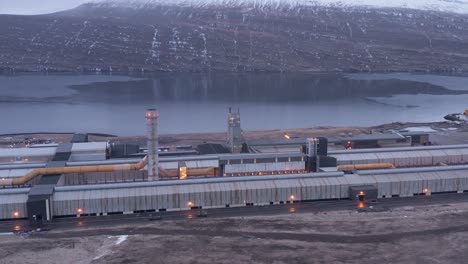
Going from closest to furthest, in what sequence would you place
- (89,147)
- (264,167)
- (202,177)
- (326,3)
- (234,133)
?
1. (202,177)
2. (264,167)
3. (89,147)
4. (234,133)
5. (326,3)

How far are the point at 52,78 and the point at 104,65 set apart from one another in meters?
6.38

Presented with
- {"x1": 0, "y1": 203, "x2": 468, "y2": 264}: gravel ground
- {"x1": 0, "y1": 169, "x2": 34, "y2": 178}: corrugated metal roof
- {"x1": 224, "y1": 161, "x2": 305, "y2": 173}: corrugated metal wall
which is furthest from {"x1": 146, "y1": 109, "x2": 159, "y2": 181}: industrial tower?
{"x1": 0, "y1": 169, "x2": 34, "y2": 178}: corrugated metal roof

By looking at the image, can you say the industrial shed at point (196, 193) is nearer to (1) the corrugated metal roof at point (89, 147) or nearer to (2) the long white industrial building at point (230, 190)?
(2) the long white industrial building at point (230, 190)

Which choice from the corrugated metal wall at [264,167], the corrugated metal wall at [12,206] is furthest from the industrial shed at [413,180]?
the corrugated metal wall at [12,206]

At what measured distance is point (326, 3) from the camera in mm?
77188

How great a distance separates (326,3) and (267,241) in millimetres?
71664

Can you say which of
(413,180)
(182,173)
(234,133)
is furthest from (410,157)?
(182,173)

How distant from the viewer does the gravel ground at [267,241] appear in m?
8.73

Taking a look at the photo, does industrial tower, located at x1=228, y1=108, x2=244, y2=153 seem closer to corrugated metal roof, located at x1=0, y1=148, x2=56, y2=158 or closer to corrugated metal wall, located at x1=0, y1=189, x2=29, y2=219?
corrugated metal roof, located at x1=0, y1=148, x2=56, y2=158

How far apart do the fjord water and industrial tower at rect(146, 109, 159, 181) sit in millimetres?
11387

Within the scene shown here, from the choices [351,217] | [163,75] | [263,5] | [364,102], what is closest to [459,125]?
[364,102]

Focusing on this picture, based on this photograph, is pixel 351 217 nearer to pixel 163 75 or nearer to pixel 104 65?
pixel 163 75

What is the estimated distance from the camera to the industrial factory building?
11.0 metres

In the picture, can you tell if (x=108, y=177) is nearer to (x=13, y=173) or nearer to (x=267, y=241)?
(x=13, y=173)
